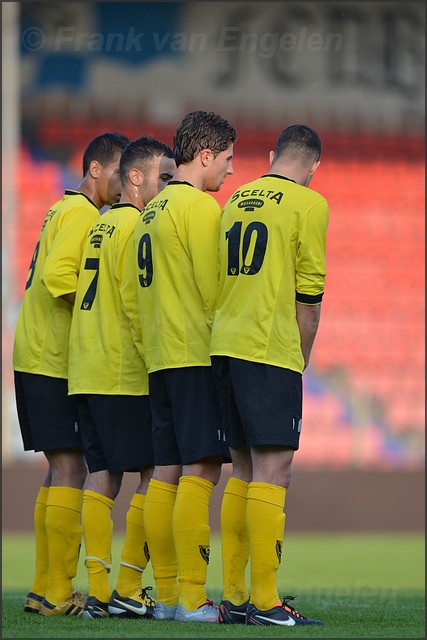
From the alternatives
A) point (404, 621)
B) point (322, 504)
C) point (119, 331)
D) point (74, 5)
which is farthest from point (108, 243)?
point (74, 5)

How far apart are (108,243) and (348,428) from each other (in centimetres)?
1104

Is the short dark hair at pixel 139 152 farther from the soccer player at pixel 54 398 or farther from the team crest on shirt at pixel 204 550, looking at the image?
the team crest on shirt at pixel 204 550

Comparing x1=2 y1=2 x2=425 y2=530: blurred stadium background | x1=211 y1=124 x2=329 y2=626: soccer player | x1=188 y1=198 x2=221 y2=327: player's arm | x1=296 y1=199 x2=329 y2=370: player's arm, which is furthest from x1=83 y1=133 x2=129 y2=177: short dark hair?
x1=2 y1=2 x2=425 y2=530: blurred stadium background

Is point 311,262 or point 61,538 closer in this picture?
point 311,262

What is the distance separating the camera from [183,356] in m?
Result: 4.80

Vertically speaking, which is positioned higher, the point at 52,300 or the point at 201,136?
the point at 201,136

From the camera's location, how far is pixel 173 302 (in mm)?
4859

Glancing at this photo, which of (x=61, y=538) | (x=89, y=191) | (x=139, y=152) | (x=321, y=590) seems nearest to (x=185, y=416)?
(x=61, y=538)

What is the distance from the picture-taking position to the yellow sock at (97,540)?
16.6 ft

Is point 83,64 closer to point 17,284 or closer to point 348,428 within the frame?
point 17,284

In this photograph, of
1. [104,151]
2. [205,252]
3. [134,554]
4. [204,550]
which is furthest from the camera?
[104,151]

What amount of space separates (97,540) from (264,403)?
3.70 feet

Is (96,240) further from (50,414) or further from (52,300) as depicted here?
(50,414)

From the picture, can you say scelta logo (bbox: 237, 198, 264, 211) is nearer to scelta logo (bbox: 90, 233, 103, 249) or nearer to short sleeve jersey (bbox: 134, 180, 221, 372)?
short sleeve jersey (bbox: 134, 180, 221, 372)
